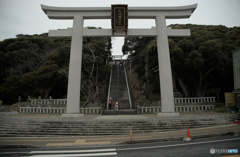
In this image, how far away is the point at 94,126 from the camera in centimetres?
852

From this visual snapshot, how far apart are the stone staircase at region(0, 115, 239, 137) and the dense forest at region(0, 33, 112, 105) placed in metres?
5.94

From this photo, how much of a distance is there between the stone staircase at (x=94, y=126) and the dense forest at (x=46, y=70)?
234 inches

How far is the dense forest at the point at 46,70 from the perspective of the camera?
16781mm

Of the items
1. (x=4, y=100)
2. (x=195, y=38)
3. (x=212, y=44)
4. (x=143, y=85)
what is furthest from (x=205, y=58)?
(x=4, y=100)

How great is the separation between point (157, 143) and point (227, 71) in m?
14.4

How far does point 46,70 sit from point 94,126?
11783mm

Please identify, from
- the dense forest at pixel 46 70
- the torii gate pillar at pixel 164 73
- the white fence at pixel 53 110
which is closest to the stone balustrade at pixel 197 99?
the torii gate pillar at pixel 164 73

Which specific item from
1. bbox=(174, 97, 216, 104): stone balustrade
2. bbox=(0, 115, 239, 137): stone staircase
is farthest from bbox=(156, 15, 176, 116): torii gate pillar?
bbox=(174, 97, 216, 104): stone balustrade

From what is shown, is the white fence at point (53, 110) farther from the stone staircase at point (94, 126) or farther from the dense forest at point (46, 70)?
the stone staircase at point (94, 126)

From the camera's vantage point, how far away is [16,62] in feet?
70.5

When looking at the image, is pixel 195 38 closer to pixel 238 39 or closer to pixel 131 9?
pixel 238 39

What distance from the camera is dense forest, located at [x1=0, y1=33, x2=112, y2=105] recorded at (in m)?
16.8

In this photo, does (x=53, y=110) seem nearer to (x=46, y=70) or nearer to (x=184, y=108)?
(x=46, y=70)

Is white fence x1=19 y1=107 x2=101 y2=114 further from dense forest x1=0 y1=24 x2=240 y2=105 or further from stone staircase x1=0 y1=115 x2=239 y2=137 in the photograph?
stone staircase x1=0 y1=115 x2=239 y2=137
